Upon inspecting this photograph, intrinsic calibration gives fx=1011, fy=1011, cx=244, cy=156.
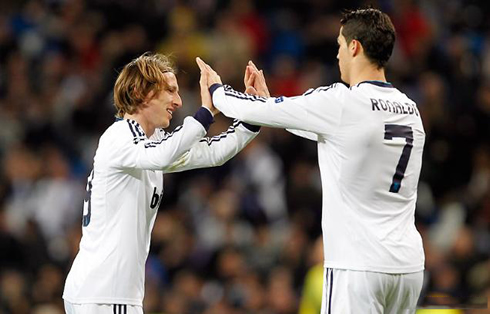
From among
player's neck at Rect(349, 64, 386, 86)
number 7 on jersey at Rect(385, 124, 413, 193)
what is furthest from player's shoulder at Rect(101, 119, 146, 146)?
number 7 on jersey at Rect(385, 124, 413, 193)

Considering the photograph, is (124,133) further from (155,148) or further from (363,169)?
(363,169)

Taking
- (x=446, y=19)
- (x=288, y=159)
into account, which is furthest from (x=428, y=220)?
(x=446, y=19)

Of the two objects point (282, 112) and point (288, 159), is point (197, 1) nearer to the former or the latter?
point (288, 159)

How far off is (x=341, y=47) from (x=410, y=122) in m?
0.49

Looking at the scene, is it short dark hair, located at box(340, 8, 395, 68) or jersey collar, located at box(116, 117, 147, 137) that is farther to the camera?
jersey collar, located at box(116, 117, 147, 137)

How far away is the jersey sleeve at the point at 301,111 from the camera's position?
4.69m

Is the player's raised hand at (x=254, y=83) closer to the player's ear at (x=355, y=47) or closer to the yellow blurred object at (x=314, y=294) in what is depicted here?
the player's ear at (x=355, y=47)

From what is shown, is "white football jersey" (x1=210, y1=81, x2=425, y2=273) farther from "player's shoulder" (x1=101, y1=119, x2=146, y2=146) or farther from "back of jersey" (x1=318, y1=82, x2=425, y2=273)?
"player's shoulder" (x1=101, y1=119, x2=146, y2=146)

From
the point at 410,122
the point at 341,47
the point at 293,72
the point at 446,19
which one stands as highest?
the point at 446,19

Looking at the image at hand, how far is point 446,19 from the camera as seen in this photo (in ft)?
41.2

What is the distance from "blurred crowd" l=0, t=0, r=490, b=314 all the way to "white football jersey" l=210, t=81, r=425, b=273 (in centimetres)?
327

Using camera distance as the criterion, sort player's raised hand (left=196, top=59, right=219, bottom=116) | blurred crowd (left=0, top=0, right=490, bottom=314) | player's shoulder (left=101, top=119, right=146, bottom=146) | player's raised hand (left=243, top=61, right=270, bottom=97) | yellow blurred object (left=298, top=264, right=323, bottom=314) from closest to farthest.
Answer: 1. player's shoulder (left=101, top=119, right=146, bottom=146)
2. player's raised hand (left=196, top=59, right=219, bottom=116)
3. player's raised hand (left=243, top=61, right=270, bottom=97)
4. yellow blurred object (left=298, top=264, right=323, bottom=314)
5. blurred crowd (left=0, top=0, right=490, bottom=314)

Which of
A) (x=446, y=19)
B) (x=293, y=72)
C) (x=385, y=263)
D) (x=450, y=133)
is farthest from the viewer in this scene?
(x=446, y=19)

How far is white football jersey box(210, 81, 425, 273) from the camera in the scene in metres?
4.65
